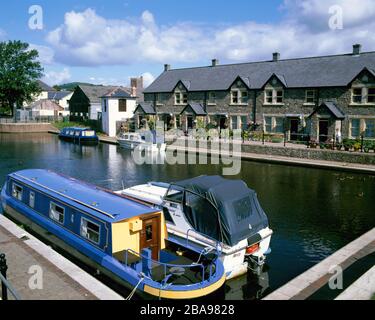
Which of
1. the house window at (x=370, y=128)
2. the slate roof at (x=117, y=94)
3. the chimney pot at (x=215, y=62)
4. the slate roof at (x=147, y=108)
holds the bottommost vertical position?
the house window at (x=370, y=128)

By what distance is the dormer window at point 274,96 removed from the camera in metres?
40.8

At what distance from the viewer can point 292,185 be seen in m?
24.4

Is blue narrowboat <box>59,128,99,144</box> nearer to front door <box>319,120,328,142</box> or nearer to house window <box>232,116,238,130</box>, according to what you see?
house window <box>232,116,238,130</box>

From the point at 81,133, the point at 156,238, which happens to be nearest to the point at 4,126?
the point at 81,133

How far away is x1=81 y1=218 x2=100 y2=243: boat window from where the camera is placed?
11559mm

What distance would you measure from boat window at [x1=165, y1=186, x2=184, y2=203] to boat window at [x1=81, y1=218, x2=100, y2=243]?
2.77 meters

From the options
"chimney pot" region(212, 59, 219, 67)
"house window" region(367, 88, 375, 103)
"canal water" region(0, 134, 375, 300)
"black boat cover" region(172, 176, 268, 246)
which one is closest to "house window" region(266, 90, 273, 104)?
"house window" region(367, 88, 375, 103)

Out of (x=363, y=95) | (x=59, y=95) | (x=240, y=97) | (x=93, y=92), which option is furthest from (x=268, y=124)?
(x=59, y=95)

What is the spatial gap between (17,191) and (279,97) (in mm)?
30682

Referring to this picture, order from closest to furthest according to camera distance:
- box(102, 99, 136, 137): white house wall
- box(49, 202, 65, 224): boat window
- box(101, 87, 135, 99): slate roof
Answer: box(49, 202, 65, 224): boat window < box(102, 99, 136, 137): white house wall < box(101, 87, 135, 99): slate roof

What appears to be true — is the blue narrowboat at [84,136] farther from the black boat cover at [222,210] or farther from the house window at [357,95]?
the black boat cover at [222,210]

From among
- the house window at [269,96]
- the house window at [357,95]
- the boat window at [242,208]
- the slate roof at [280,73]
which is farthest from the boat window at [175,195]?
the house window at [269,96]

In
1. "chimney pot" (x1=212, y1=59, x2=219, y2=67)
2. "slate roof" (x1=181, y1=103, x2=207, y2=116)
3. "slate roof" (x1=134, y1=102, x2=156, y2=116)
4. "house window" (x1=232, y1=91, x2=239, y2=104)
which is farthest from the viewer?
"slate roof" (x1=134, y1=102, x2=156, y2=116)

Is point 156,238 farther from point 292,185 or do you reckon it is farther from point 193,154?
point 193,154
